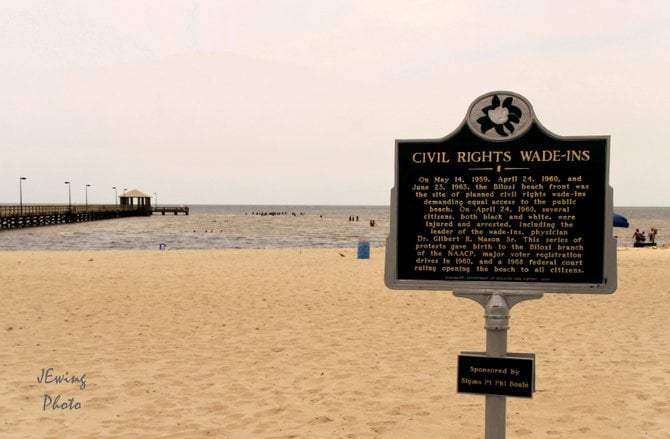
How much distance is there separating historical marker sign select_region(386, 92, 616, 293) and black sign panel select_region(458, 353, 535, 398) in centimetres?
57

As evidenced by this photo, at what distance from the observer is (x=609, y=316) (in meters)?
11.2

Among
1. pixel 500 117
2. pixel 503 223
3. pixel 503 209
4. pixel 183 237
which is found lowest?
pixel 183 237

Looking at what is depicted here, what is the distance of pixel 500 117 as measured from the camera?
4555 mm

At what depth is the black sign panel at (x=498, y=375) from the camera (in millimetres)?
4379

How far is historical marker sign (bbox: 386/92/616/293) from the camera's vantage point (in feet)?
14.6

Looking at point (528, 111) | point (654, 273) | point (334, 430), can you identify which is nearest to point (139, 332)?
point (334, 430)

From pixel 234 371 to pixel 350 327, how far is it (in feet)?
10.4

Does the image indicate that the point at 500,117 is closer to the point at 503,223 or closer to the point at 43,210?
the point at 503,223

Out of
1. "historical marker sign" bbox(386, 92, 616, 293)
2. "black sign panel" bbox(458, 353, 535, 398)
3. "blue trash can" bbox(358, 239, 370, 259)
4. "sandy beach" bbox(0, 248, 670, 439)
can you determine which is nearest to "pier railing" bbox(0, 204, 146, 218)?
"blue trash can" bbox(358, 239, 370, 259)

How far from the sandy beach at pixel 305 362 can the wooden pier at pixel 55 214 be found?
64.3 meters

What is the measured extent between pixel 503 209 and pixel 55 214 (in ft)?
296

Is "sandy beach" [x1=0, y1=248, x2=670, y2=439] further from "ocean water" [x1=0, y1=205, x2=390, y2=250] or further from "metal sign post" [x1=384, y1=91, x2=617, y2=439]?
"ocean water" [x1=0, y1=205, x2=390, y2=250]

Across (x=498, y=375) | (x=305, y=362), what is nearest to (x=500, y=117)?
(x=498, y=375)

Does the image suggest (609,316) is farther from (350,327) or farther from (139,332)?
(139,332)
